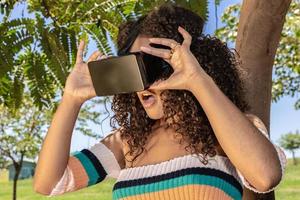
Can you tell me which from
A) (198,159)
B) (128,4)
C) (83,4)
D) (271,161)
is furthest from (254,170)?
(83,4)

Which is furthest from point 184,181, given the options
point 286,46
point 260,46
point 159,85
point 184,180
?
point 286,46

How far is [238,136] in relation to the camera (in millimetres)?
1469

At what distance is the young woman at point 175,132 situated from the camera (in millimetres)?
1483

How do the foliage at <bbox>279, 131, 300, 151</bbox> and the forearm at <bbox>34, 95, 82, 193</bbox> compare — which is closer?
the forearm at <bbox>34, 95, 82, 193</bbox>

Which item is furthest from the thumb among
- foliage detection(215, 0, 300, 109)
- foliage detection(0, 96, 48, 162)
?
foliage detection(0, 96, 48, 162)

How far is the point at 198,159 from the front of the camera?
5.42 ft

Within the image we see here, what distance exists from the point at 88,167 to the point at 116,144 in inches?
4.0

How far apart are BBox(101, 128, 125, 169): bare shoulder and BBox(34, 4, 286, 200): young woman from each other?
0.01m

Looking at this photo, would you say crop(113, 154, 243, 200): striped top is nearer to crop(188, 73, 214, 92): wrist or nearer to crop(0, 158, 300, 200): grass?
crop(188, 73, 214, 92): wrist

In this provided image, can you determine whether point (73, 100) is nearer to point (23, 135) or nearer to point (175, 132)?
point (175, 132)

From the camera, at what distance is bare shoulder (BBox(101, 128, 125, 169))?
1854 millimetres

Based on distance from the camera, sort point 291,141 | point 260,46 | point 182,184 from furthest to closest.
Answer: point 291,141
point 260,46
point 182,184

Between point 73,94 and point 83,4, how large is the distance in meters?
1.63

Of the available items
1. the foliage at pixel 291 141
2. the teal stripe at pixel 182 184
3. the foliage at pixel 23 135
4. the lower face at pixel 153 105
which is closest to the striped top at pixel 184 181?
the teal stripe at pixel 182 184
